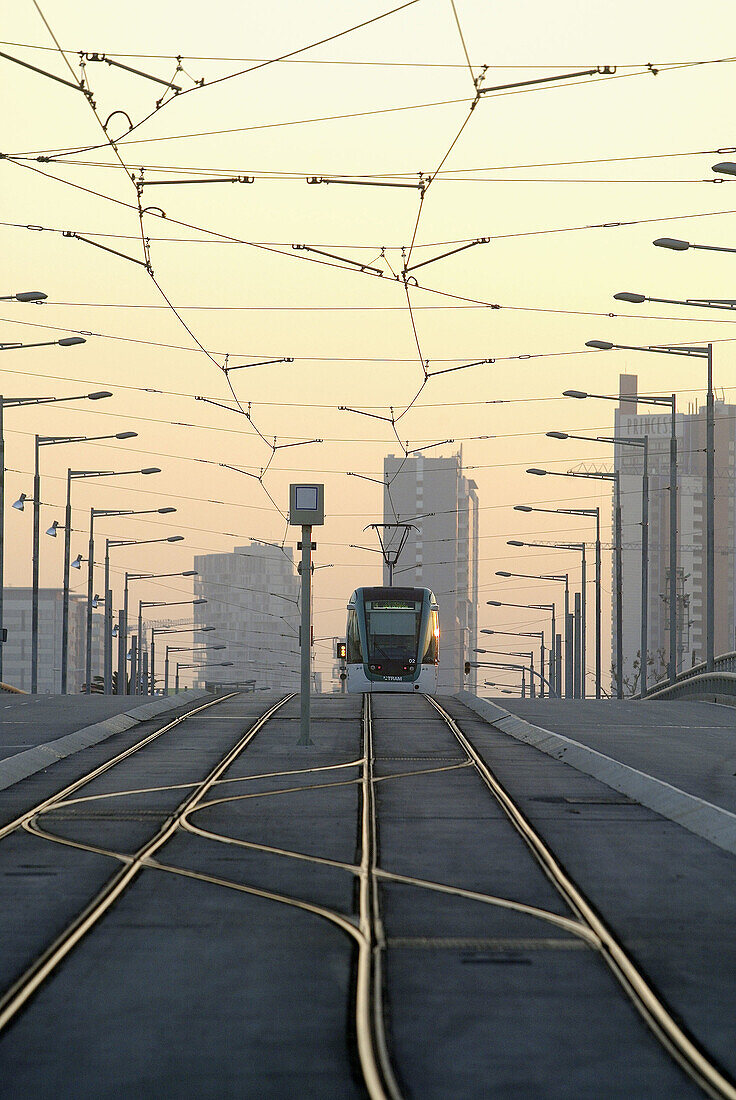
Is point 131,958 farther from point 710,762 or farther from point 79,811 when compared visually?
point 710,762

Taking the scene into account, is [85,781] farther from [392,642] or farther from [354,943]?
[392,642]

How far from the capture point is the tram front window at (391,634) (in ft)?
144

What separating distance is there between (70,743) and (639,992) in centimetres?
1639

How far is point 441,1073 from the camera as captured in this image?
653 centimetres

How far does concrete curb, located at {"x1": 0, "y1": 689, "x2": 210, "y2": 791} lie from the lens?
62.0 ft

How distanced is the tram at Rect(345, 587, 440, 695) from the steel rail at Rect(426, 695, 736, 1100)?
97.7 ft

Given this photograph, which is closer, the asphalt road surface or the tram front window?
the asphalt road surface

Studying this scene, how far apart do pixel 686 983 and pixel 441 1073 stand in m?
2.14

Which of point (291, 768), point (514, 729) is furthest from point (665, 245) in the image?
point (291, 768)

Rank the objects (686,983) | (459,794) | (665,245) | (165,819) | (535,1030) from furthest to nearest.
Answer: (665,245) → (459,794) → (165,819) → (686,983) → (535,1030)

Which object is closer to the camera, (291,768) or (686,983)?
(686,983)

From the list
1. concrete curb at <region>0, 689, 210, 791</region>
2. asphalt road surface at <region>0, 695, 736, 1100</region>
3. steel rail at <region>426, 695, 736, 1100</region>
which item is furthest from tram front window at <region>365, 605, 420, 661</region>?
steel rail at <region>426, 695, 736, 1100</region>

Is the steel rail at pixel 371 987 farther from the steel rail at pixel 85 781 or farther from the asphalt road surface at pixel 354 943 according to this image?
the steel rail at pixel 85 781

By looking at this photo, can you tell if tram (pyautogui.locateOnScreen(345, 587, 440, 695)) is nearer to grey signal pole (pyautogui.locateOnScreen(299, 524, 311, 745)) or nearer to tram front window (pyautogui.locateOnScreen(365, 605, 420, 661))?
tram front window (pyautogui.locateOnScreen(365, 605, 420, 661))
